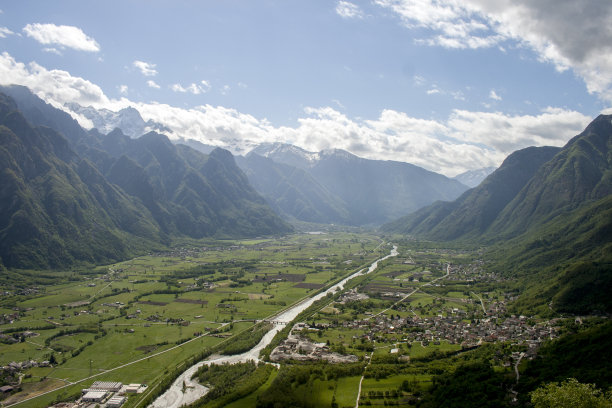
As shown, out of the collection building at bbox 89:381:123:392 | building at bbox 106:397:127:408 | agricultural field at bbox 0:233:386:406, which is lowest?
building at bbox 106:397:127:408

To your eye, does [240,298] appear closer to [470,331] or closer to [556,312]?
[470,331]

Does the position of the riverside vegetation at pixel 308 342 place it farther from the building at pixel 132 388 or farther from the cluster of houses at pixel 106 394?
the building at pixel 132 388

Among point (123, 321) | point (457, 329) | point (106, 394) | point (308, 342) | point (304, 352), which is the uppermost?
point (457, 329)

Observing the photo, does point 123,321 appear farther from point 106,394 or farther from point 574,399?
point 574,399

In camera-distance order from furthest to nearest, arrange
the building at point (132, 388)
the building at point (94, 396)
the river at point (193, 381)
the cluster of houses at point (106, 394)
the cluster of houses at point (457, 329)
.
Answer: the cluster of houses at point (457, 329), the building at point (132, 388), the river at point (193, 381), the building at point (94, 396), the cluster of houses at point (106, 394)

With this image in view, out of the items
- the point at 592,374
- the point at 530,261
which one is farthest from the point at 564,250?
the point at 592,374

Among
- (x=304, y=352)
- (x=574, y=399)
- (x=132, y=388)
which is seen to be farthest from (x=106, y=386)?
(x=574, y=399)

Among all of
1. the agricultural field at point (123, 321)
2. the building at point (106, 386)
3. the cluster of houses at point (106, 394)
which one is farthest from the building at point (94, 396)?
the agricultural field at point (123, 321)

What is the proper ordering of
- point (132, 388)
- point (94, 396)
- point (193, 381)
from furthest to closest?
point (193, 381)
point (132, 388)
point (94, 396)

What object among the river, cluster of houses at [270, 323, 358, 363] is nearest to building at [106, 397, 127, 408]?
the river

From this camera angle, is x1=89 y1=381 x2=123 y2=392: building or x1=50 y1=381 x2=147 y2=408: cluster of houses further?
x1=89 y1=381 x2=123 y2=392: building

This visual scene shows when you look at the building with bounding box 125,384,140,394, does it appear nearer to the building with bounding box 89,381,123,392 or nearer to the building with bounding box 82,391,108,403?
the building with bounding box 89,381,123,392
